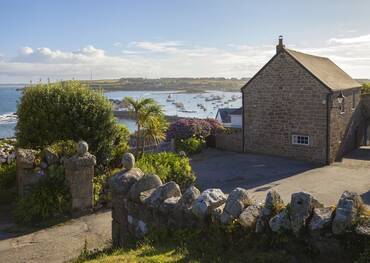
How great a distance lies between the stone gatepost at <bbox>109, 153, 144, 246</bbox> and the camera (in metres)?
8.35

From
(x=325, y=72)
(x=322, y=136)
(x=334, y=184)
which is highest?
(x=325, y=72)

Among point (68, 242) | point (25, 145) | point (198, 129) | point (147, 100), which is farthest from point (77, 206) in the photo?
point (198, 129)

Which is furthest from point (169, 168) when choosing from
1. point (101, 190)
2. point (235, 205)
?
point (235, 205)

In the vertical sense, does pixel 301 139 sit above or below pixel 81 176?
below

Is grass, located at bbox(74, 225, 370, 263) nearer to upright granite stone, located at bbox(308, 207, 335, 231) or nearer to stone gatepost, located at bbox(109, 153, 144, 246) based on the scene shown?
upright granite stone, located at bbox(308, 207, 335, 231)

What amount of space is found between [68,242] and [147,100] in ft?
32.9

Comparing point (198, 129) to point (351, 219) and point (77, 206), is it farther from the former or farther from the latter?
point (351, 219)

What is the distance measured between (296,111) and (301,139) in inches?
68.9

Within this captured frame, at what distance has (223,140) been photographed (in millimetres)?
26984

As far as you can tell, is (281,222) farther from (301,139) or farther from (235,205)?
(301,139)

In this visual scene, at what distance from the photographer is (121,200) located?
27.7 feet

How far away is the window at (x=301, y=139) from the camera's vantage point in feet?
77.3

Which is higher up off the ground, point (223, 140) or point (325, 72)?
point (325, 72)

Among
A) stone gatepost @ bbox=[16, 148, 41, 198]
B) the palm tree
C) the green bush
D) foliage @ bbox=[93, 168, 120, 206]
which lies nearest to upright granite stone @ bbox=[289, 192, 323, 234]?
the green bush
